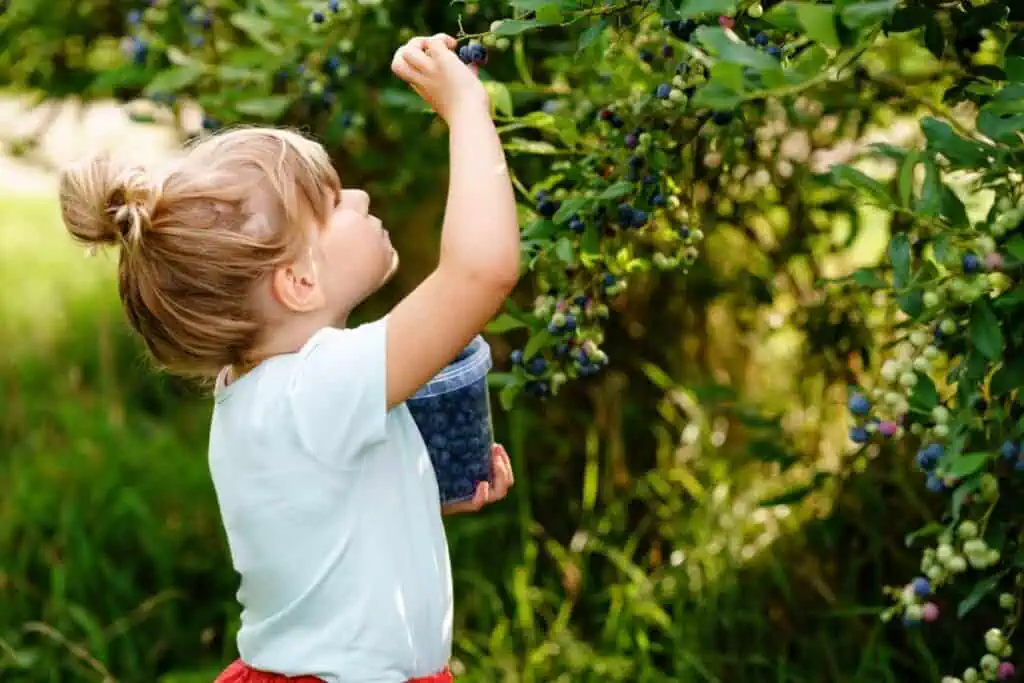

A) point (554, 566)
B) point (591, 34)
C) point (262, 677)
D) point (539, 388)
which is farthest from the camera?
point (554, 566)

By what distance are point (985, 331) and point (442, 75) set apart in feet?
2.18

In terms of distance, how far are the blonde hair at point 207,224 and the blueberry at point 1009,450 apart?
846 millimetres

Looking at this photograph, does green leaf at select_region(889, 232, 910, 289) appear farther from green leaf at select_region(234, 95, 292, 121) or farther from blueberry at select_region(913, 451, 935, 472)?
green leaf at select_region(234, 95, 292, 121)

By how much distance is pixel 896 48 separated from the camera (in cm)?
300

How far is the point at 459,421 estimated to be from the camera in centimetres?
176

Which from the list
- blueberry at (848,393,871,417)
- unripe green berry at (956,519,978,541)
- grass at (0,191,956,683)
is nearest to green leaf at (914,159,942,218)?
blueberry at (848,393,871,417)

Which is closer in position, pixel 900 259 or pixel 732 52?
pixel 732 52

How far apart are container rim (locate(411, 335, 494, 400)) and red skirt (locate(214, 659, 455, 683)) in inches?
13.5

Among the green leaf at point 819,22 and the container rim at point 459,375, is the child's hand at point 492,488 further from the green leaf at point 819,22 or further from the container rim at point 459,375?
the green leaf at point 819,22

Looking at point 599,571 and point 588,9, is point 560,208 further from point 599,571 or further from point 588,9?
point 599,571

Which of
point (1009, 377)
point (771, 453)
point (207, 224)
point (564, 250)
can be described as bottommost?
point (771, 453)

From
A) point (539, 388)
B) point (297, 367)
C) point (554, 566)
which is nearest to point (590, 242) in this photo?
point (539, 388)

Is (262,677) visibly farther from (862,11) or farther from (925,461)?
(862,11)

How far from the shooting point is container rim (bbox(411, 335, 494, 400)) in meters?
1.72
